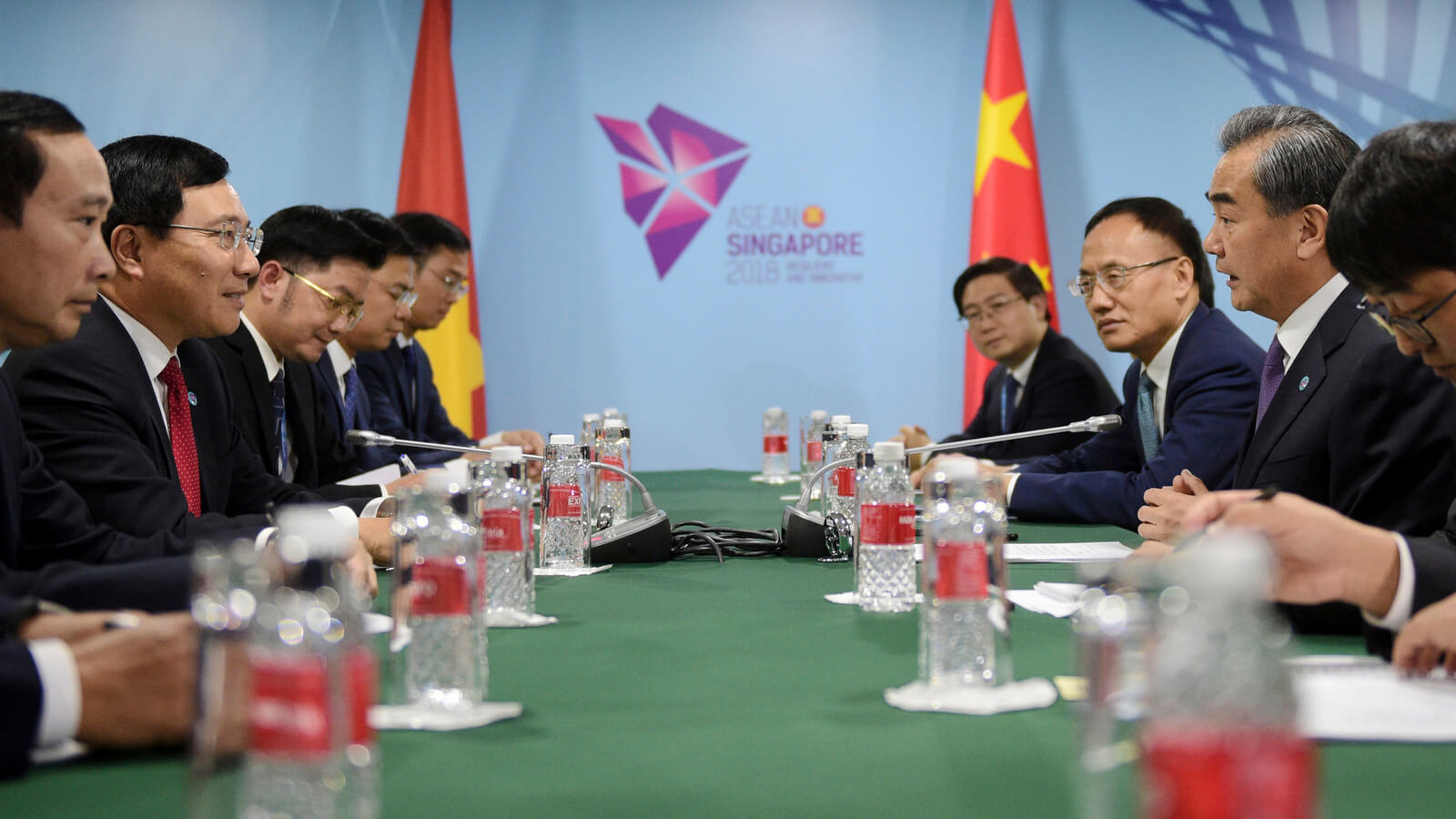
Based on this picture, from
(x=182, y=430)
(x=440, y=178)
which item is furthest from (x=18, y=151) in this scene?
(x=440, y=178)

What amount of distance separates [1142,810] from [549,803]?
51 cm

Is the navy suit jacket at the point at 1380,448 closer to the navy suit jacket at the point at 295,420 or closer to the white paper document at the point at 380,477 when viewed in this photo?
the navy suit jacket at the point at 295,420

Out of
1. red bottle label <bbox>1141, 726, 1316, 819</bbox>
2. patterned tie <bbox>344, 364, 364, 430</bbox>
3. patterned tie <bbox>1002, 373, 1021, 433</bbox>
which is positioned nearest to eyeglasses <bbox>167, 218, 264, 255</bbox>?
patterned tie <bbox>344, 364, 364, 430</bbox>

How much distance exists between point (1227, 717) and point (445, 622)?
0.89m

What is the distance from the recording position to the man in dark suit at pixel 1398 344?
4.49ft

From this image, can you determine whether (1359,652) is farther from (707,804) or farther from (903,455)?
(707,804)

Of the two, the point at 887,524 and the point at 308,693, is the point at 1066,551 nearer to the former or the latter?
the point at 887,524

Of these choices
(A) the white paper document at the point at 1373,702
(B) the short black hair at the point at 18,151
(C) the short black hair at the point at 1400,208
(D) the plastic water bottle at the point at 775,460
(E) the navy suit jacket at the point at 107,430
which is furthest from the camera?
(D) the plastic water bottle at the point at 775,460

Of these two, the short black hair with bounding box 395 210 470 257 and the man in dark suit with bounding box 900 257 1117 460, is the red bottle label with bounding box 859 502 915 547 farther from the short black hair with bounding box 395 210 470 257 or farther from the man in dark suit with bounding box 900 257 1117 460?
the short black hair with bounding box 395 210 470 257

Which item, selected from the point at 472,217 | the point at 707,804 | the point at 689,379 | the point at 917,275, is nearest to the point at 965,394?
the point at 917,275

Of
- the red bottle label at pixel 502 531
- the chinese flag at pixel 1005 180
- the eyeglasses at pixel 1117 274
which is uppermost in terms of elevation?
the chinese flag at pixel 1005 180

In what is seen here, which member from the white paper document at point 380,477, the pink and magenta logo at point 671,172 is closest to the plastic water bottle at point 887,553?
the white paper document at point 380,477

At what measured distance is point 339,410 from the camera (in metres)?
3.90

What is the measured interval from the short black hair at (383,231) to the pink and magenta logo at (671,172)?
79.8 inches
